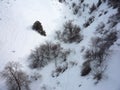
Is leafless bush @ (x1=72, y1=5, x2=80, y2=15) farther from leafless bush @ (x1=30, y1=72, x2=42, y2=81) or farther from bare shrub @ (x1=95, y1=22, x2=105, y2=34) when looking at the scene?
leafless bush @ (x1=30, y1=72, x2=42, y2=81)

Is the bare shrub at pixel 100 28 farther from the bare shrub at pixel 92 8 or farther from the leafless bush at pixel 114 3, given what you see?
the bare shrub at pixel 92 8

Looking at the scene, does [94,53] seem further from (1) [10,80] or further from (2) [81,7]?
(2) [81,7]

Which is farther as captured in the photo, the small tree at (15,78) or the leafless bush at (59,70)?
→ the leafless bush at (59,70)

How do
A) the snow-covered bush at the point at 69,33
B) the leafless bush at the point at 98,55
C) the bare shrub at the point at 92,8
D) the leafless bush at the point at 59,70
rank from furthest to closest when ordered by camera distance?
1. the bare shrub at the point at 92,8
2. the snow-covered bush at the point at 69,33
3. the leafless bush at the point at 59,70
4. the leafless bush at the point at 98,55

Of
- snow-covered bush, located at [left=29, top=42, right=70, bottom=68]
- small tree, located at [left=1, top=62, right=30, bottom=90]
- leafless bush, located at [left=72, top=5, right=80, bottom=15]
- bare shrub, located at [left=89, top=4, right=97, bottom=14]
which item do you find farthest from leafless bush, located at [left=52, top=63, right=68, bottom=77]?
leafless bush, located at [left=72, top=5, right=80, bottom=15]

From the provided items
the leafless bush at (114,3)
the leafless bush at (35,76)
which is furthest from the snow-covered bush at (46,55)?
the leafless bush at (114,3)

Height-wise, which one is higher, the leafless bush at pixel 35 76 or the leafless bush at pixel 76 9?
the leafless bush at pixel 76 9
